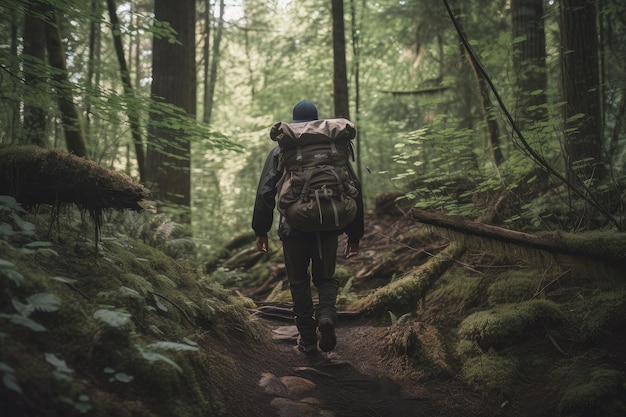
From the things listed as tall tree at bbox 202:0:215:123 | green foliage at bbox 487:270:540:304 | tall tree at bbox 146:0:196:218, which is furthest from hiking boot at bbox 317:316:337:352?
tall tree at bbox 202:0:215:123

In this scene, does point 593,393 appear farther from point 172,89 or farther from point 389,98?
point 389,98

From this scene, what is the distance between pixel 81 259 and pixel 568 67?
6417 millimetres

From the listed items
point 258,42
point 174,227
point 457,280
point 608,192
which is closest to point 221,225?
point 258,42

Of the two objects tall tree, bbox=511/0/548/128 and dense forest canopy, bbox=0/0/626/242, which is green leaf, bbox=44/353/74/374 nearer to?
dense forest canopy, bbox=0/0/626/242

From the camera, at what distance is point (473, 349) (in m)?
4.22

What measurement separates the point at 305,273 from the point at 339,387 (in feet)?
4.61

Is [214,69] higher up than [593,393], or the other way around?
[214,69]

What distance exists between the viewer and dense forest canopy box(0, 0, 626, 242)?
5.45 metres


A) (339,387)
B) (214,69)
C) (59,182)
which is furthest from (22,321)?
(214,69)

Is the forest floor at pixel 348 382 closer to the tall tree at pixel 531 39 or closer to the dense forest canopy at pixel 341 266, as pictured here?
the dense forest canopy at pixel 341 266

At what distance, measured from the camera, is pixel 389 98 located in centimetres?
1585

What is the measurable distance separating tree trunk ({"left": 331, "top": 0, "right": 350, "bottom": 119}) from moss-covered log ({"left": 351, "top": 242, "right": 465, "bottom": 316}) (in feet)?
16.4

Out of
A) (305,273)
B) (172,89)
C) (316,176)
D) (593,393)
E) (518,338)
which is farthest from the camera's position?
(172,89)

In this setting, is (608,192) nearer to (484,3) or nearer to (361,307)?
(361,307)
